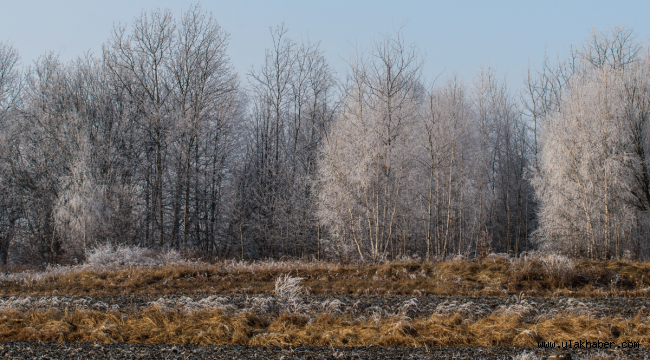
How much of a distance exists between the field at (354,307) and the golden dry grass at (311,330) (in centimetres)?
2

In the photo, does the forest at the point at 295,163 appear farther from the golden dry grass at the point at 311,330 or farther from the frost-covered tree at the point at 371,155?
the golden dry grass at the point at 311,330

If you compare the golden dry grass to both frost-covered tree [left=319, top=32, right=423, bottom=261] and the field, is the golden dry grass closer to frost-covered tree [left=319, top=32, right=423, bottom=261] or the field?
the field

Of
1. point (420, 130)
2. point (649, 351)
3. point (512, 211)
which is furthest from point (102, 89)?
point (512, 211)

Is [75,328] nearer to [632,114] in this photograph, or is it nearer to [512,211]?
[632,114]

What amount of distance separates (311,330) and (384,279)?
5.38 meters

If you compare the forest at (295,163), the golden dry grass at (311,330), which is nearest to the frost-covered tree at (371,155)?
the forest at (295,163)

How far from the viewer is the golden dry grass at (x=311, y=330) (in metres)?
6.14

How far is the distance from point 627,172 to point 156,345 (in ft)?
63.6

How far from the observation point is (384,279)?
11.7 m

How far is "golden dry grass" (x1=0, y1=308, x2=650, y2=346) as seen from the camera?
20.1 feet

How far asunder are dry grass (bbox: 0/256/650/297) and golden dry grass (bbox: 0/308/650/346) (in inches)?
121

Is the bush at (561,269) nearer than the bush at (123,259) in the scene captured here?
Yes

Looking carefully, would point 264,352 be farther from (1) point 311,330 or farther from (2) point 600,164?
(2) point 600,164

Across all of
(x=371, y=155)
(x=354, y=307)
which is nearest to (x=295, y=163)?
(x=371, y=155)
